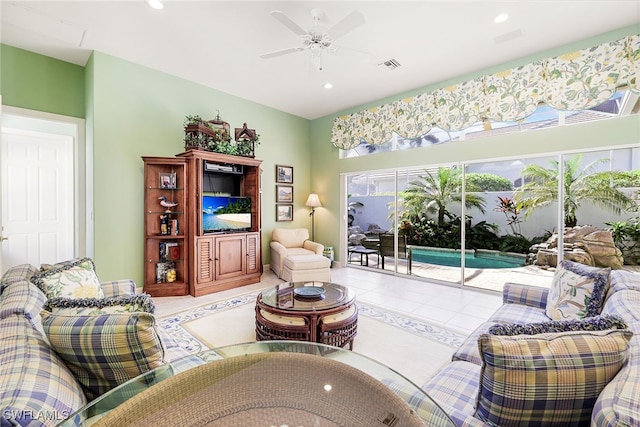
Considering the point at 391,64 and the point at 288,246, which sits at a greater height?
the point at 391,64

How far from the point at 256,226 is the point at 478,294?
3581 mm

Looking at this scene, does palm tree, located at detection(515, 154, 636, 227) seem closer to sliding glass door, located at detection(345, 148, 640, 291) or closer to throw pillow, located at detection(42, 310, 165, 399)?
sliding glass door, located at detection(345, 148, 640, 291)

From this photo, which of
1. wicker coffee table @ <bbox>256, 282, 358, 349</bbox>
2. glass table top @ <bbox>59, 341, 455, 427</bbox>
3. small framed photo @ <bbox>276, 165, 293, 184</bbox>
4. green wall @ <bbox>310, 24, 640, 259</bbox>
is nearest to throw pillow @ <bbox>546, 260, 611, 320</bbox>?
wicker coffee table @ <bbox>256, 282, 358, 349</bbox>

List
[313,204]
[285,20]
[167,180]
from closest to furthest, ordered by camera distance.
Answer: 1. [285,20]
2. [167,180]
3. [313,204]

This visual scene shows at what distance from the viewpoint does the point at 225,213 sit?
439 cm

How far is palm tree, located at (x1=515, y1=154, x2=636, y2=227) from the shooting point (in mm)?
3273

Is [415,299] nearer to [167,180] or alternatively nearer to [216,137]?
[216,137]

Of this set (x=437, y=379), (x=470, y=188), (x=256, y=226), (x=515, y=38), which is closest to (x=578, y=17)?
(x=515, y=38)

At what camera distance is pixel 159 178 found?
398cm

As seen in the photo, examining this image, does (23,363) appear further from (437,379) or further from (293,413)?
(437,379)

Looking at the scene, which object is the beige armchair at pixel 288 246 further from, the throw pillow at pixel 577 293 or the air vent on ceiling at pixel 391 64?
the throw pillow at pixel 577 293

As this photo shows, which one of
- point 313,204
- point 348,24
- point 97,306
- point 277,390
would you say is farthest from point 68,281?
point 313,204

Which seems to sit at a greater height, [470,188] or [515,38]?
[515,38]

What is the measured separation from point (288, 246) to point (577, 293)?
4170 millimetres
